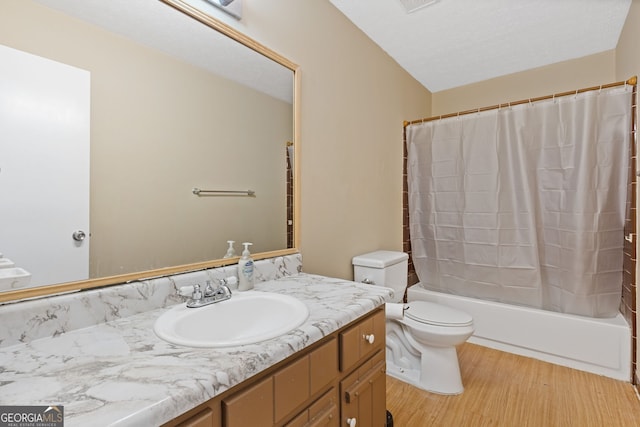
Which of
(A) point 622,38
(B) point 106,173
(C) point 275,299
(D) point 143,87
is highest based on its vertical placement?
(A) point 622,38

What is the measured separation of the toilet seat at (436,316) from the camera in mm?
1765

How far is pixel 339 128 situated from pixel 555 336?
2.05 meters

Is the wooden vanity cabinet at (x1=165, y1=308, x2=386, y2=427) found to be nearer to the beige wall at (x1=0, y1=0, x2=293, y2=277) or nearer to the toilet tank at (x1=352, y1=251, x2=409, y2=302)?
the beige wall at (x1=0, y1=0, x2=293, y2=277)

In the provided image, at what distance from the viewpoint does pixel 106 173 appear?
0.95 m

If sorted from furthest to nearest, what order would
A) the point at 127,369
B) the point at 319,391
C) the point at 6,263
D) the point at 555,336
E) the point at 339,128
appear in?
the point at 555,336
the point at 339,128
the point at 319,391
the point at 6,263
the point at 127,369

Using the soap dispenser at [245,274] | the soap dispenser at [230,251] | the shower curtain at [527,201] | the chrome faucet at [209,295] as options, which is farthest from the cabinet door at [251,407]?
the shower curtain at [527,201]

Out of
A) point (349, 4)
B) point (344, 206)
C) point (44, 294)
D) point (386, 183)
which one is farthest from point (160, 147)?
point (386, 183)

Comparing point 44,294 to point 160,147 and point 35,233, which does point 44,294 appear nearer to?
point 35,233

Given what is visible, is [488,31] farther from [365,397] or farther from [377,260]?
[365,397]

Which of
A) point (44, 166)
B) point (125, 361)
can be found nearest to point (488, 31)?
point (44, 166)

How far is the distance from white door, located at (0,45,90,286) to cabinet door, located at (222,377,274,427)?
0.62 meters

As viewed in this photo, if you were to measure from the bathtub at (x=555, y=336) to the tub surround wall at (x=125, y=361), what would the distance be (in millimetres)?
A: 1799

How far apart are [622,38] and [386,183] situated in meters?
1.90

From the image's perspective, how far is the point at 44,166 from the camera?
0.84 m
